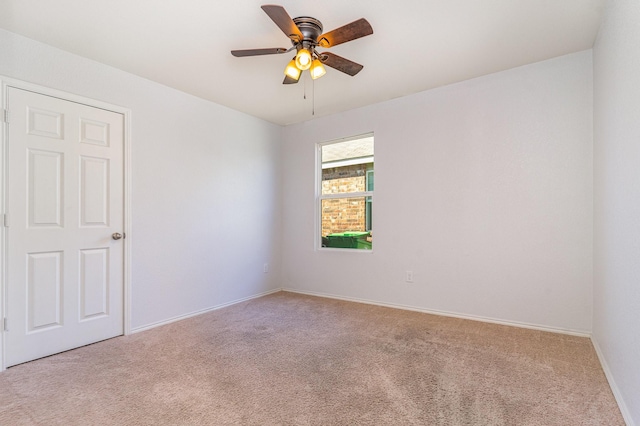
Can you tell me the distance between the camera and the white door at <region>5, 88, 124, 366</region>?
2.38m

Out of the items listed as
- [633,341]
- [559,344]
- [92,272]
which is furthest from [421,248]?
[92,272]

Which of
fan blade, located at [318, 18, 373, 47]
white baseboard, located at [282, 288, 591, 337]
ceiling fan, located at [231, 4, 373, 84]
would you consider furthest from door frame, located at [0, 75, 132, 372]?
white baseboard, located at [282, 288, 591, 337]

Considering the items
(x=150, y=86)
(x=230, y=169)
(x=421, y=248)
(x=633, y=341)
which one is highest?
(x=150, y=86)

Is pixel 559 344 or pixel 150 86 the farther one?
pixel 150 86

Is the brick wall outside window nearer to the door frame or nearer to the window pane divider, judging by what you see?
the window pane divider

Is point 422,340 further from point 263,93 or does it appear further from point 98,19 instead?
point 98,19

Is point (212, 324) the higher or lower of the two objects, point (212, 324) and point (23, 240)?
the lower

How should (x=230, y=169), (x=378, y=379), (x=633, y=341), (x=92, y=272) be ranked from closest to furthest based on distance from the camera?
(x=633, y=341) → (x=378, y=379) → (x=92, y=272) → (x=230, y=169)

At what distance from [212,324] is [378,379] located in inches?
73.3

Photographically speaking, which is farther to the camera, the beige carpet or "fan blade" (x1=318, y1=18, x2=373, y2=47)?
"fan blade" (x1=318, y1=18, x2=373, y2=47)

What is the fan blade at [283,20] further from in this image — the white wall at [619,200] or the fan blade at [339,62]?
the white wall at [619,200]

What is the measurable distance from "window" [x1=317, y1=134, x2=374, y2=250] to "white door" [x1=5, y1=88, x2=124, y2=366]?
2.47m

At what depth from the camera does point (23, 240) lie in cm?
242

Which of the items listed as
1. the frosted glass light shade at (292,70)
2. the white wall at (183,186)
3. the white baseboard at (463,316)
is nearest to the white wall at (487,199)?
the white baseboard at (463,316)
